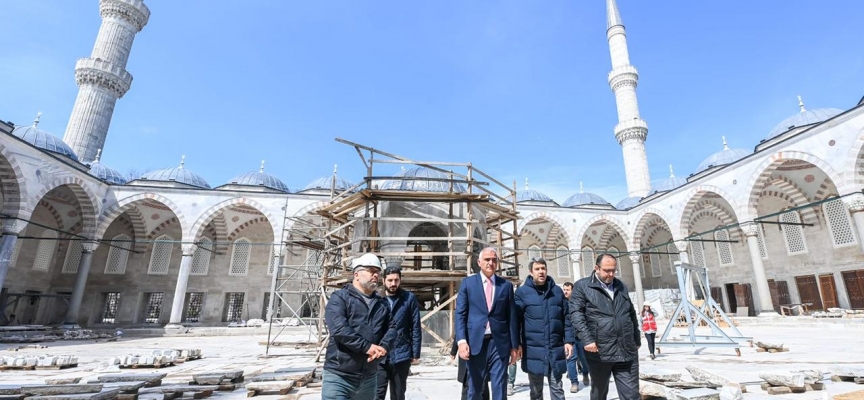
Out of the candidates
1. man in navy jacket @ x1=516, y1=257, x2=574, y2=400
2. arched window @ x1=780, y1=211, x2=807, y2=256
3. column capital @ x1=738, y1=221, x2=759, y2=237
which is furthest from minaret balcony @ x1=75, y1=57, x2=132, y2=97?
arched window @ x1=780, y1=211, x2=807, y2=256

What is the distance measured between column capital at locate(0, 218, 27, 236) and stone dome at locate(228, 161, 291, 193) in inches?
346

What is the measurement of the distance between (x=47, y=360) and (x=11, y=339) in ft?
25.3

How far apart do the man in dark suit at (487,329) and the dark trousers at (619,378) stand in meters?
0.57

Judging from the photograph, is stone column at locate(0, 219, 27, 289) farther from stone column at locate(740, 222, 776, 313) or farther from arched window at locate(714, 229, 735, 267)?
arched window at locate(714, 229, 735, 267)

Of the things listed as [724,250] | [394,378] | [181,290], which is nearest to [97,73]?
[181,290]

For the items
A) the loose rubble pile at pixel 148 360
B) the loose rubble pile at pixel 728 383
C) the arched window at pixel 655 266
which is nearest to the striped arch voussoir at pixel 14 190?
the loose rubble pile at pixel 148 360

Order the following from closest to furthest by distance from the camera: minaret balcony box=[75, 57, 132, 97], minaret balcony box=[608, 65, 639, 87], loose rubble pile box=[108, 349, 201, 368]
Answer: loose rubble pile box=[108, 349, 201, 368]
minaret balcony box=[75, 57, 132, 97]
minaret balcony box=[608, 65, 639, 87]

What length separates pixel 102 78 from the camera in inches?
768

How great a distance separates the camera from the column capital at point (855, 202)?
10922 mm

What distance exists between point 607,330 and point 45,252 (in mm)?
23843

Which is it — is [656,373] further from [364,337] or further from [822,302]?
[822,302]

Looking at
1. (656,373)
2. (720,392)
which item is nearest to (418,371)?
(656,373)

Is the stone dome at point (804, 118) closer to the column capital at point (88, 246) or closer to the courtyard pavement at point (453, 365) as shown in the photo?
the courtyard pavement at point (453, 365)

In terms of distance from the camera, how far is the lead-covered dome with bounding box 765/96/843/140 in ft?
54.5
